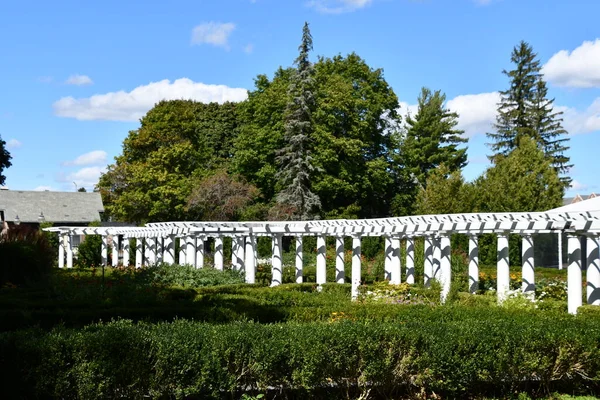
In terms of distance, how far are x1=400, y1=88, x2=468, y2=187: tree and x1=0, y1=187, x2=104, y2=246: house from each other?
2284 centimetres

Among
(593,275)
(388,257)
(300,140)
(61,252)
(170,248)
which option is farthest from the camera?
(61,252)

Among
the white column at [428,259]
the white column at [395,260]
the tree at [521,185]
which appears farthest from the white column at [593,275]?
the tree at [521,185]

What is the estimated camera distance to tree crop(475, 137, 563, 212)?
34.5 meters

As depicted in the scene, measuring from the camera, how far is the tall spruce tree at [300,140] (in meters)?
37.3

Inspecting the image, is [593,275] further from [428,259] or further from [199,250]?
[199,250]

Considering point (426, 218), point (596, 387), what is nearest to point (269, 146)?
point (426, 218)

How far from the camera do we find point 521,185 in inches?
1373

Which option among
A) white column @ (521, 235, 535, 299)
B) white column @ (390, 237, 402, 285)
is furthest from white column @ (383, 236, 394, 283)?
white column @ (521, 235, 535, 299)

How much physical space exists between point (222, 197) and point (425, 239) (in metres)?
18.0

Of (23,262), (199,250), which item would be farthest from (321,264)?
(23,262)

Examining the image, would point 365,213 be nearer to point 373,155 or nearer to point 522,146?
point 373,155

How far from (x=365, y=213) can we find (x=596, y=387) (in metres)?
34.0

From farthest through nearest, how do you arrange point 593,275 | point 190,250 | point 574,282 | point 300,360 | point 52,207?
point 52,207 < point 190,250 < point 593,275 < point 574,282 < point 300,360

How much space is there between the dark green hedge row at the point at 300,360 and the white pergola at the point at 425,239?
5.81 m
